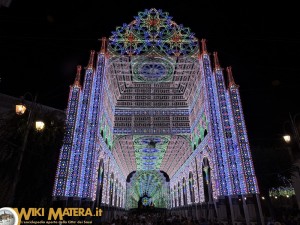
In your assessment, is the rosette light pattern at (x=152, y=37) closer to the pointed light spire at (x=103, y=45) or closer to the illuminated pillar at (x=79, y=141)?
the pointed light spire at (x=103, y=45)

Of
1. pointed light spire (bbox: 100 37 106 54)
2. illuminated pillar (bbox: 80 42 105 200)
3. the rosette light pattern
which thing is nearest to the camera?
illuminated pillar (bbox: 80 42 105 200)

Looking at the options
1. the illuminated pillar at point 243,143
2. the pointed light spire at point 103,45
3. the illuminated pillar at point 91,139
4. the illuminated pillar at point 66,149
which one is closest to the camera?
the illuminated pillar at point 66,149

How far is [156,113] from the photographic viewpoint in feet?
122

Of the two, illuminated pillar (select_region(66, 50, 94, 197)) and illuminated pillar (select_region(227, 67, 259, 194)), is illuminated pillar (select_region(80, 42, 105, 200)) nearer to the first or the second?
illuminated pillar (select_region(66, 50, 94, 197))

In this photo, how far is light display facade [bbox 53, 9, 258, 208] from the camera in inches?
811

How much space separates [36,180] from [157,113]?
76.9 feet

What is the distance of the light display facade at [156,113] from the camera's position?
2061 centimetres

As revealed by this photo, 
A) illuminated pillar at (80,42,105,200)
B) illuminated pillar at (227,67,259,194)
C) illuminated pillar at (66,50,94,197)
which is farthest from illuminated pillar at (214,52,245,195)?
illuminated pillar at (66,50,94,197)

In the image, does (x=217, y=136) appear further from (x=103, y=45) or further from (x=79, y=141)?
(x=103, y=45)

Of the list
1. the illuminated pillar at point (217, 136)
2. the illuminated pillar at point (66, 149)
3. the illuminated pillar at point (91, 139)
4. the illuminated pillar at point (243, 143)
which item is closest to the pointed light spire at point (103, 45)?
the illuminated pillar at point (91, 139)

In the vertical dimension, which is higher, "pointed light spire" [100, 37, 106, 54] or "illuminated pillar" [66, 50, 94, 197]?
"pointed light spire" [100, 37, 106, 54]

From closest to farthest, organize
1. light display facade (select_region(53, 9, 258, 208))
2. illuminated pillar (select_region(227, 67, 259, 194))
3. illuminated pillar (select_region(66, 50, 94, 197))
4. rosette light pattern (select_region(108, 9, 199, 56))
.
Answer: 1. illuminated pillar (select_region(66, 50, 94, 197))
2. illuminated pillar (select_region(227, 67, 259, 194))
3. light display facade (select_region(53, 9, 258, 208))
4. rosette light pattern (select_region(108, 9, 199, 56))

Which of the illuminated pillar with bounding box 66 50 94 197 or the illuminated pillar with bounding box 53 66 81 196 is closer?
the illuminated pillar with bounding box 53 66 81 196

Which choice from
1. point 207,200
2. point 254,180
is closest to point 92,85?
point 254,180
